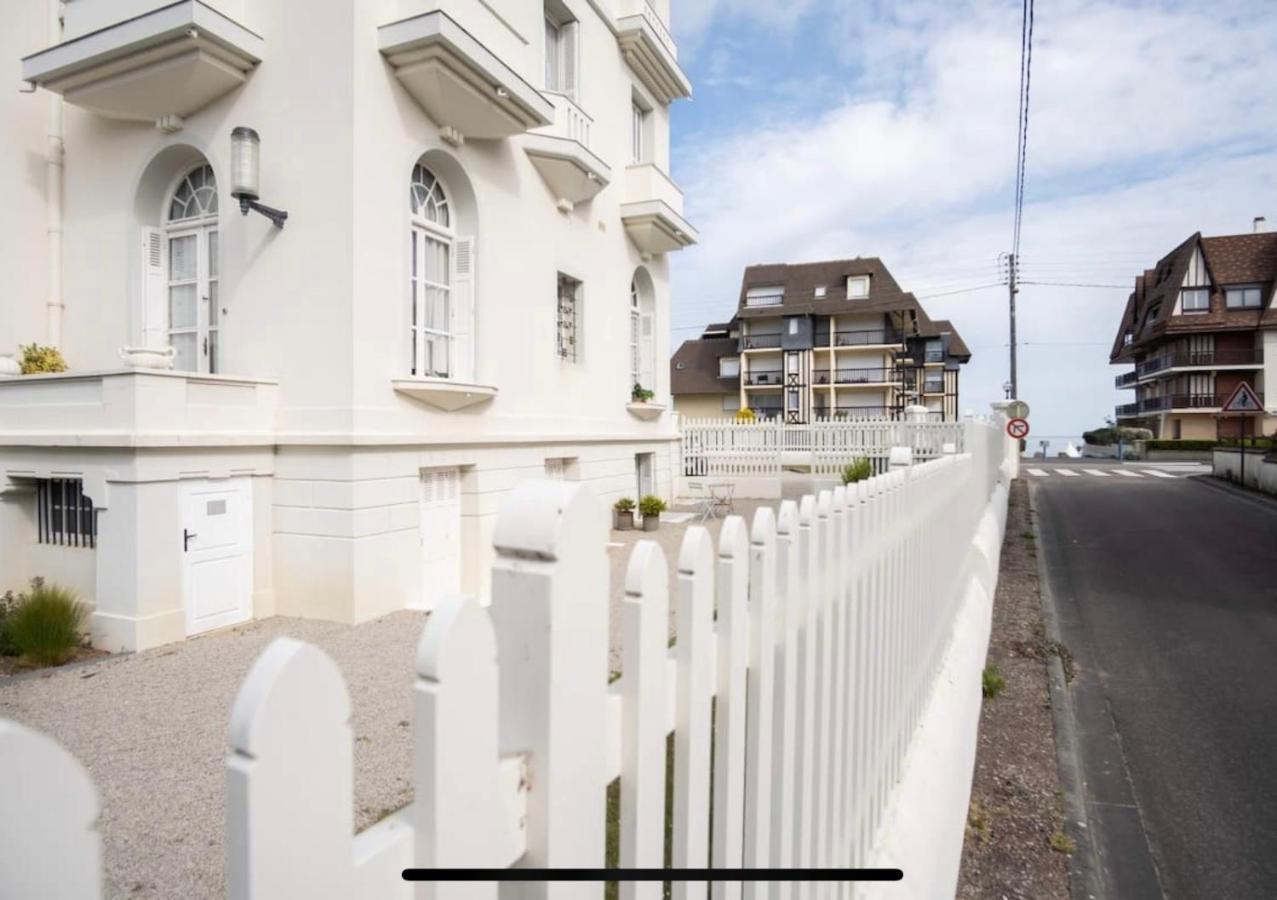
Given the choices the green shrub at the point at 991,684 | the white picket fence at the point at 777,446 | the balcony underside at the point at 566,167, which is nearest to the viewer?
the green shrub at the point at 991,684

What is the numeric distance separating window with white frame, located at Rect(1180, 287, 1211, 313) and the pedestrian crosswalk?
67.6ft

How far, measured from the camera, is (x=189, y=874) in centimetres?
305

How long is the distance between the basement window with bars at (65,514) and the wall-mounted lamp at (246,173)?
3.31 metres

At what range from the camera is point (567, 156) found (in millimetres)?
10242

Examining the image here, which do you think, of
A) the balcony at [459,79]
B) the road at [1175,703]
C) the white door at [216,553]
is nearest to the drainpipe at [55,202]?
the white door at [216,553]

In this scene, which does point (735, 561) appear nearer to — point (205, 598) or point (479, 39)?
point (205, 598)

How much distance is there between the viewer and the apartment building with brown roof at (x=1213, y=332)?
40250 millimetres

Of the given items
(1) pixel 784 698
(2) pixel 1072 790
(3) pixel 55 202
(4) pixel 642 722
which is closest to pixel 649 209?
(3) pixel 55 202

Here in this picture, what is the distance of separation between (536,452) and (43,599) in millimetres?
5737

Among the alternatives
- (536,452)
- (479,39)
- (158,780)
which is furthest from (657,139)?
(158,780)

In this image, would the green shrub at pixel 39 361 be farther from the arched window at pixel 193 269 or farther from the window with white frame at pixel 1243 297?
the window with white frame at pixel 1243 297

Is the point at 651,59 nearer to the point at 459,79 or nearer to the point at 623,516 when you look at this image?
A: the point at 459,79

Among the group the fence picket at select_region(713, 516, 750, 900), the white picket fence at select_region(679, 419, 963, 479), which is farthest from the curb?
the white picket fence at select_region(679, 419, 963, 479)

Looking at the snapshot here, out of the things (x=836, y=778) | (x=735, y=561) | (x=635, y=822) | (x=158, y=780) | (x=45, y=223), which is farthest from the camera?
(x=45, y=223)
